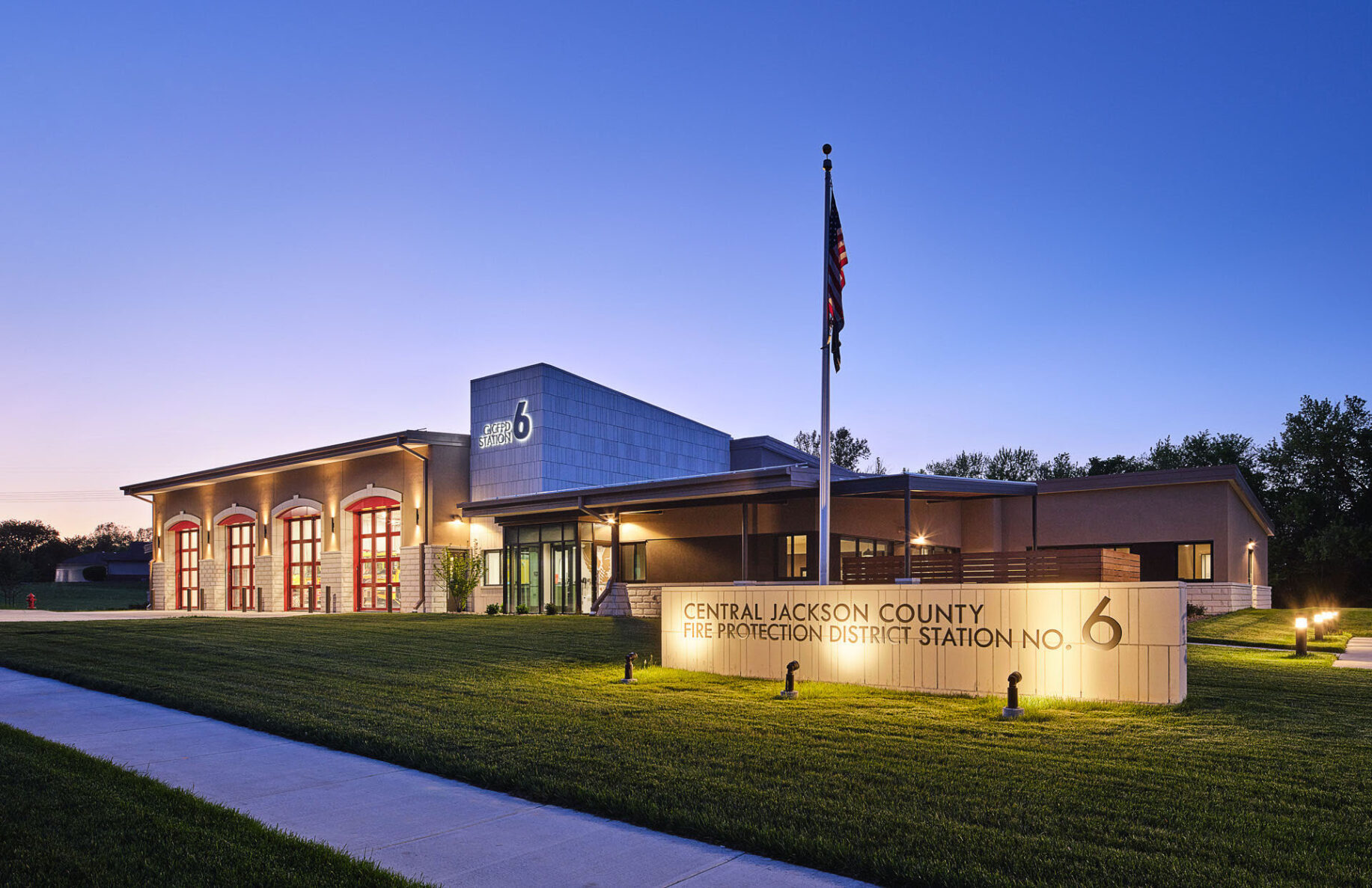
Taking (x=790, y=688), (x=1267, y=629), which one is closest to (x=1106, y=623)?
(x=790, y=688)

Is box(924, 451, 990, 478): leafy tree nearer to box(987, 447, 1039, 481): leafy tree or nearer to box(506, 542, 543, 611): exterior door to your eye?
box(987, 447, 1039, 481): leafy tree

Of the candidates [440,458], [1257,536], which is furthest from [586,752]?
[1257,536]

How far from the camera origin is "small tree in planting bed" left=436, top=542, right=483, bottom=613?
35.4 metres

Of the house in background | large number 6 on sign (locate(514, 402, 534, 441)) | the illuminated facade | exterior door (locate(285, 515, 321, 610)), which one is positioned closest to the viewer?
the illuminated facade

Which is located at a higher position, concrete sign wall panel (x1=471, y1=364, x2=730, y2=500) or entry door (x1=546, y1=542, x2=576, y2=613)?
concrete sign wall panel (x1=471, y1=364, x2=730, y2=500)

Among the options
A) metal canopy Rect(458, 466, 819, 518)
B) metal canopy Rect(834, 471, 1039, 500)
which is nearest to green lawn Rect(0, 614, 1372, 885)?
metal canopy Rect(834, 471, 1039, 500)

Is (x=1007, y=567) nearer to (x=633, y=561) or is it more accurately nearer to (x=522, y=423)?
Result: (x=633, y=561)

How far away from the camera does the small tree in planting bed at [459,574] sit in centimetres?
3544

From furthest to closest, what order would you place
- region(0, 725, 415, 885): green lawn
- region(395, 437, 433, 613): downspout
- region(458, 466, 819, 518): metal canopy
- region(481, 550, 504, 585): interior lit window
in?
region(395, 437, 433, 613): downspout, region(481, 550, 504, 585): interior lit window, region(458, 466, 819, 518): metal canopy, region(0, 725, 415, 885): green lawn

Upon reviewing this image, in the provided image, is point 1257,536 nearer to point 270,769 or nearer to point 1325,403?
point 1325,403

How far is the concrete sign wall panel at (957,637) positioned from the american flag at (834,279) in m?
4.04

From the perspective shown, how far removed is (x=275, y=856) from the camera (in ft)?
18.6

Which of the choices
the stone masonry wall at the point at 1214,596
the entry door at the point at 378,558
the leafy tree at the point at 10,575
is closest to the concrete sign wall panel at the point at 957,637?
the stone masonry wall at the point at 1214,596

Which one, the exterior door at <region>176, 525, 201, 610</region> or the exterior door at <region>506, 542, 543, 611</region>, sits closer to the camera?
the exterior door at <region>506, 542, 543, 611</region>
